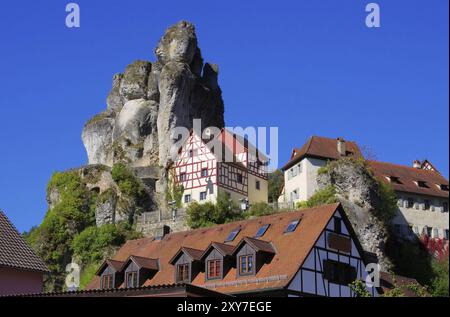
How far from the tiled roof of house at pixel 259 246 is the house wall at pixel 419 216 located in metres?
30.6

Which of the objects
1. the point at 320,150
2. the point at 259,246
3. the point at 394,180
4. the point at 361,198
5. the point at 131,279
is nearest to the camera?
the point at 259,246

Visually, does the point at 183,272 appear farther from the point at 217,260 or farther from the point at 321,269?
the point at 321,269

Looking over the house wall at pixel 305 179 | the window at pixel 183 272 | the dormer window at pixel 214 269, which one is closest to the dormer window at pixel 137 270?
the window at pixel 183 272

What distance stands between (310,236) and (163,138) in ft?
134

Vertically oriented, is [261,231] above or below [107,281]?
above

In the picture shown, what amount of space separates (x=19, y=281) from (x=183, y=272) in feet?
23.8

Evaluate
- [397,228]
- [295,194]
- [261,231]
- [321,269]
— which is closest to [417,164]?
[397,228]

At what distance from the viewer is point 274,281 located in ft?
118

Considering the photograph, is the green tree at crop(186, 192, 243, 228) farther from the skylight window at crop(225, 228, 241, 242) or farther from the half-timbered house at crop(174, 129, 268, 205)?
the skylight window at crop(225, 228, 241, 242)

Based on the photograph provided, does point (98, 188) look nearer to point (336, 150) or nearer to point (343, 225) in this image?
point (336, 150)

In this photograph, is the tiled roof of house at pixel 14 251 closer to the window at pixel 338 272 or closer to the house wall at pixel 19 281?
the house wall at pixel 19 281

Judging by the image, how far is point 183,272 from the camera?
39.6 m
